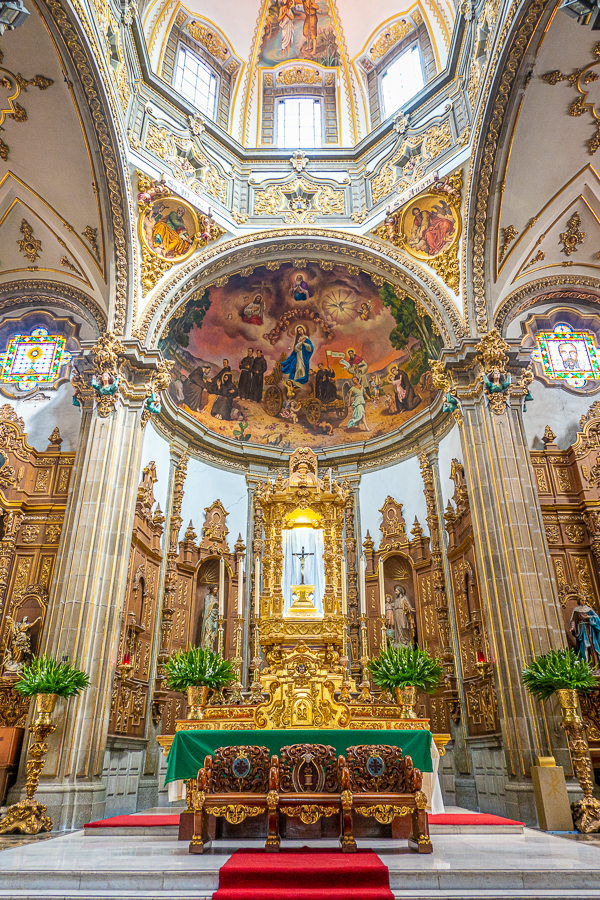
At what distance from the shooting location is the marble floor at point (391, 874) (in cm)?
473

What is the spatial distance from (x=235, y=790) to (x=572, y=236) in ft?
44.7

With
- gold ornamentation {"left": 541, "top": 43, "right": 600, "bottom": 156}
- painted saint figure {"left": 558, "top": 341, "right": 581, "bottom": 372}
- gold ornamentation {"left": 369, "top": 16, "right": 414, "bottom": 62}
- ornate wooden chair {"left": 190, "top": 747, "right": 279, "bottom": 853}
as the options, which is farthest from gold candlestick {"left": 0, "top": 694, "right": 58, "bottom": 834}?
gold ornamentation {"left": 369, "top": 16, "right": 414, "bottom": 62}

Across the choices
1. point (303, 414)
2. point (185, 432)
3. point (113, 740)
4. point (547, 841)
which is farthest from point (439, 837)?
point (303, 414)

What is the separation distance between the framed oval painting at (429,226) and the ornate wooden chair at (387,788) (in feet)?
38.1

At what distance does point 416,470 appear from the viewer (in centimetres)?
1633

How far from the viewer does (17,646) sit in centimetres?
1208

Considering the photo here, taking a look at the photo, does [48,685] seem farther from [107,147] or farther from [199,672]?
[107,147]

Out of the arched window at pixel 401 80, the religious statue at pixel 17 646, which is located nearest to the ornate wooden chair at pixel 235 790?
the religious statue at pixel 17 646

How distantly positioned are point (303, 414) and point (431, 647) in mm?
7571

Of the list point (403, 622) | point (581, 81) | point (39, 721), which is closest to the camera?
point (39, 721)

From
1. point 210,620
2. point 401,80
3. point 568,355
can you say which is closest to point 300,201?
point 401,80

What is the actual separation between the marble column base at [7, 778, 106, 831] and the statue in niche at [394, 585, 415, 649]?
7727 millimetres

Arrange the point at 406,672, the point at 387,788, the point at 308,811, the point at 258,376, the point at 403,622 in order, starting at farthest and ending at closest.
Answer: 1. the point at 258,376
2. the point at 403,622
3. the point at 406,672
4. the point at 387,788
5. the point at 308,811

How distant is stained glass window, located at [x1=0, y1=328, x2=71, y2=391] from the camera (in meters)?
15.1
